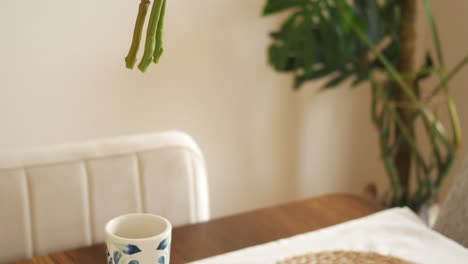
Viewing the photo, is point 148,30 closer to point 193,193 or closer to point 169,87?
point 193,193

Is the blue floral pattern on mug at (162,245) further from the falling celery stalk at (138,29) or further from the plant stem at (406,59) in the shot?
the plant stem at (406,59)

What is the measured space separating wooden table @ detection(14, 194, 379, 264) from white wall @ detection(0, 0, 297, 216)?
0.53 meters

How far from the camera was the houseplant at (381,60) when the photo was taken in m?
1.69

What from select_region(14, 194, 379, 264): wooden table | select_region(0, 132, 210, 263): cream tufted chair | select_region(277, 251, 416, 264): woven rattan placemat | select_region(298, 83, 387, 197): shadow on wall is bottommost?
select_region(298, 83, 387, 197): shadow on wall

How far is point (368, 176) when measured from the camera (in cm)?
236

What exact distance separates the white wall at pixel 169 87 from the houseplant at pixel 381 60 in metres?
0.14

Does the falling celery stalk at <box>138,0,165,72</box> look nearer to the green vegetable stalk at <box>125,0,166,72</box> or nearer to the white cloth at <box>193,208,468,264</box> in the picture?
the green vegetable stalk at <box>125,0,166,72</box>

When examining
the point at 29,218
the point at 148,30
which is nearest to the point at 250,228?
the point at 29,218

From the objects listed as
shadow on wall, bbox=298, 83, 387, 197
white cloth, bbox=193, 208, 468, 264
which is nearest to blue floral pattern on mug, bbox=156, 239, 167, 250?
white cloth, bbox=193, 208, 468, 264

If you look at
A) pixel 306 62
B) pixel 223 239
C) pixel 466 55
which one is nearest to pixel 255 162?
pixel 306 62

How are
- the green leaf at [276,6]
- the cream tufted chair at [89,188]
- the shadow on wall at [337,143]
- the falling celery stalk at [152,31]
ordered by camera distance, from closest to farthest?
1. the falling celery stalk at [152,31]
2. the cream tufted chair at [89,188]
3. the green leaf at [276,6]
4. the shadow on wall at [337,143]

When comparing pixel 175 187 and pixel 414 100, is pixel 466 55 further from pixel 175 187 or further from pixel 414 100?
pixel 175 187

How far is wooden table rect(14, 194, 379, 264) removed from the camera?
3.13 feet

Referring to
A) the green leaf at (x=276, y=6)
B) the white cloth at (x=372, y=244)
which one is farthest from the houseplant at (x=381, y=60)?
the white cloth at (x=372, y=244)
